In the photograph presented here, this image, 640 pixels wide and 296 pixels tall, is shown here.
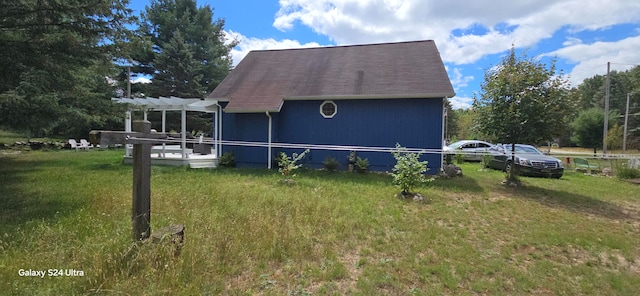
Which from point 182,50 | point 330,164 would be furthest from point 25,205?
point 182,50

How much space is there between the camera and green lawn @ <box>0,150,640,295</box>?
2.96 metres

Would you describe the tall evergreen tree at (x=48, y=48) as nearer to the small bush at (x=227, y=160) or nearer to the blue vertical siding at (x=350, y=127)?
the small bush at (x=227, y=160)

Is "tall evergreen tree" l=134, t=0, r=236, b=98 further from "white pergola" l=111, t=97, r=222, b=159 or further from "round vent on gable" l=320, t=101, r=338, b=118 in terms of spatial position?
"round vent on gable" l=320, t=101, r=338, b=118

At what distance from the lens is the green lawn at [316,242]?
296 cm

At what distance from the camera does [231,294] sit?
286 centimetres

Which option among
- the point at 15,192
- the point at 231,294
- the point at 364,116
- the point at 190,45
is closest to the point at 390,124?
the point at 364,116

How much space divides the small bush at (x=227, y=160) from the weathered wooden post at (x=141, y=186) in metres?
8.44

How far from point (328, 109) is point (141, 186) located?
337 inches

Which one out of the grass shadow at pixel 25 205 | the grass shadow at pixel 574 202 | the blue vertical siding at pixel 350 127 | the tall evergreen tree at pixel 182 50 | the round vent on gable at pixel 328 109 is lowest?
the grass shadow at pixel 574 202

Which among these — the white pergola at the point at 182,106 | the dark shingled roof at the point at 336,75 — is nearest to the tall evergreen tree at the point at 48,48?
the white pergola at the point at 182,106

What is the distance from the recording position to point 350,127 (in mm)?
11047

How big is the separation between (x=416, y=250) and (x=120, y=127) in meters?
25.1

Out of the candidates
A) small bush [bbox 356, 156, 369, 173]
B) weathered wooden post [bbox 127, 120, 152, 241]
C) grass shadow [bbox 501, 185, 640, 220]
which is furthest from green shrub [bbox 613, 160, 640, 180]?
weathered wooden post [bbox 127, 120, 152, 241]

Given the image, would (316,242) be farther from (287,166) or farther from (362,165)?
(362,165)
